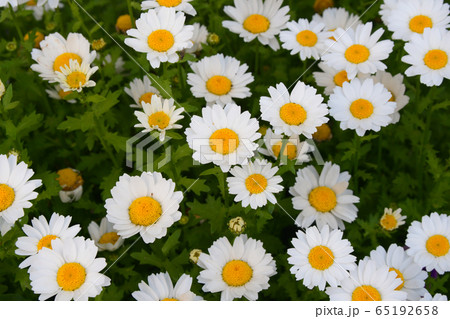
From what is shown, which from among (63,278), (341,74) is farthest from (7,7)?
(341,74)

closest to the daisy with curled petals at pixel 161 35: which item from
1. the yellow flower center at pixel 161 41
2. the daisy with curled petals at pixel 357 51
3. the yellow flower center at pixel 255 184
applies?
the yellow flower center at pixel 161 41

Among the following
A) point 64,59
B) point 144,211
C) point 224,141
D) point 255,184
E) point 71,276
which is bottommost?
point 71,276

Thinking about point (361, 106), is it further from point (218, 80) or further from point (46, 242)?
point (46, 242)

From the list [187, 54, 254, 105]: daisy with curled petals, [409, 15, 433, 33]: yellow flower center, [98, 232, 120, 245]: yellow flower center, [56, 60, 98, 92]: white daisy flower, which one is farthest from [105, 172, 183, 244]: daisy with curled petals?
[409, 15, 433, 33]: yellow flower center

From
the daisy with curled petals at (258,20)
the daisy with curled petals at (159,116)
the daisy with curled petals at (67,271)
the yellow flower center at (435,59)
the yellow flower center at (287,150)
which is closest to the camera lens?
the daisy with curled petals at (67,271)

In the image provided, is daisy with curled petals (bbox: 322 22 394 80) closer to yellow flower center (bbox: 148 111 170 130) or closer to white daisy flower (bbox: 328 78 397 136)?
white daisy flower (bbox: 328 78 397 136)

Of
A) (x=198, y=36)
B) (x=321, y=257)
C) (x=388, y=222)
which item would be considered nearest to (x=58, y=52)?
(x=198, y=36)

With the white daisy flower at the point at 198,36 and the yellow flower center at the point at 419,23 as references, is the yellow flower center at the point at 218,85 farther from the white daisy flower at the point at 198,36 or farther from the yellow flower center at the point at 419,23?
the yellow flower center at the point at 419,23
